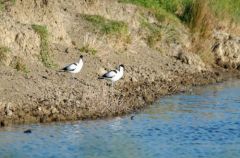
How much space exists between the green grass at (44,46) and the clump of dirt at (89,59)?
0.03 metres

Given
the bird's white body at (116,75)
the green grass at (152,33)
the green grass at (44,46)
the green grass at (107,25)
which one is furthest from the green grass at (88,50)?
the green grass at (152,33)

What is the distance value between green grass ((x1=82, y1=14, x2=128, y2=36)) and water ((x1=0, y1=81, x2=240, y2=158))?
620 centimetres

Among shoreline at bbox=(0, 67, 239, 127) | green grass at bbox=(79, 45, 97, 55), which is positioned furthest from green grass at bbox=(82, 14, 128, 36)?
shoreline at bbox=(0, 67, 239, 127)

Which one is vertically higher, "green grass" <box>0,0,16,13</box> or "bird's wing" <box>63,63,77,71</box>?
"green grass" <box>0,0,16,13</box>

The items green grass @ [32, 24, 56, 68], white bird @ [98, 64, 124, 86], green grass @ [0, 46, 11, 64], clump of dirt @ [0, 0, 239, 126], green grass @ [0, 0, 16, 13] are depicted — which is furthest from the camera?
green grass @ [0, 0, 16, 13]

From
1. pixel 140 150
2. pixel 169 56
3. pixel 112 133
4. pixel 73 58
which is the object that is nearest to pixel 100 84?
pixel 73 58

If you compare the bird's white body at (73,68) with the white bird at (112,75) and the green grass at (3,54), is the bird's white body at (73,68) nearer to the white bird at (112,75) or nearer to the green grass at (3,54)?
the white bird at (112,75)

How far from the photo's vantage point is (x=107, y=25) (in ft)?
99.0

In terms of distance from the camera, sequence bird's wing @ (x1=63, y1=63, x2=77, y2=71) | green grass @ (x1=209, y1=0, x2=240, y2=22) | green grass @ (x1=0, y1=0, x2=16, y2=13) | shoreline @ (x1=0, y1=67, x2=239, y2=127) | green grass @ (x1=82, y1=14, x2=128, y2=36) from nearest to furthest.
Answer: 1. shoreline @ (x1=0, y1=67, x2=239, y2=127)
2. bird's wing @ (x1=63, y1=63, x2=77, y2=71)
3. green grass @ (x1=0, y1=0, x2=16, y2=13)
4. green grass @ (x1=82, y1=14, x2=128, y2=36)
5. green grass @ (x1=209, y1=0, x2=240, y2=22)

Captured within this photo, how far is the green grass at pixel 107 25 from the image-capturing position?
29656mm

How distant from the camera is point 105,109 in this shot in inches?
837

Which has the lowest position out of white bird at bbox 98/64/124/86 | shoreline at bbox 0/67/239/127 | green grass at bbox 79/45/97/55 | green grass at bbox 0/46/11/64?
shoreline at bbox 0/67/239/127

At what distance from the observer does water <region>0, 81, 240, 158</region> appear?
57.8 ft

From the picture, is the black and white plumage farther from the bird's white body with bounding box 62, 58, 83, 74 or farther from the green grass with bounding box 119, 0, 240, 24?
the green grass with bounding box 119, 0, 240, 24
